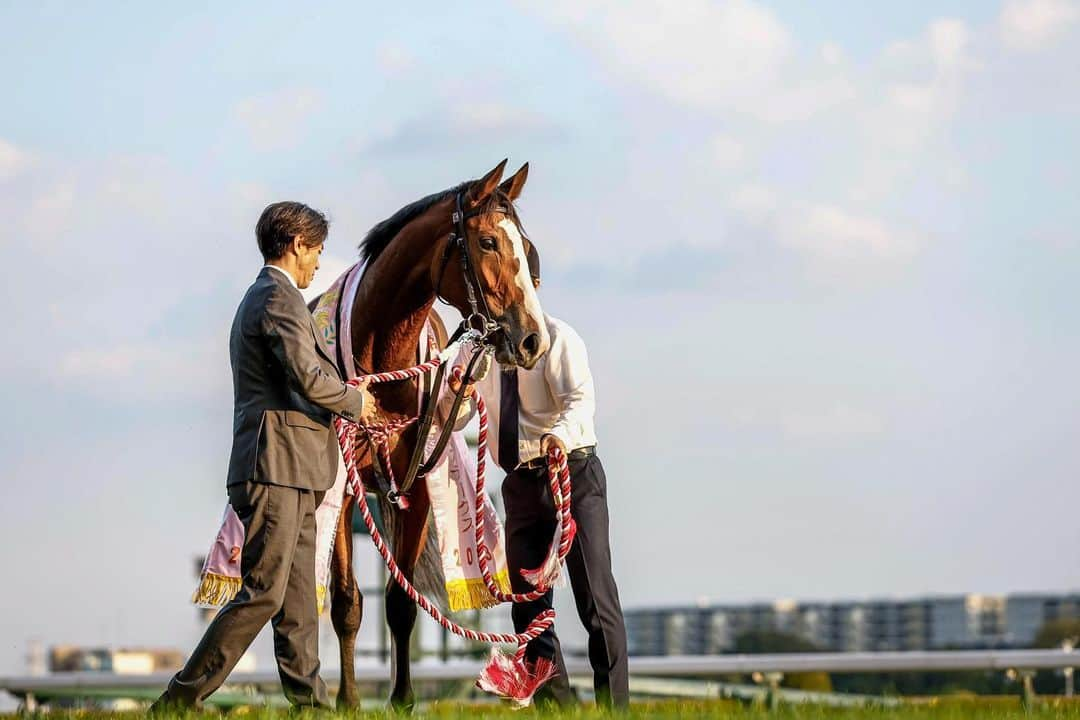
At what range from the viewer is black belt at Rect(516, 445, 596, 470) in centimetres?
707

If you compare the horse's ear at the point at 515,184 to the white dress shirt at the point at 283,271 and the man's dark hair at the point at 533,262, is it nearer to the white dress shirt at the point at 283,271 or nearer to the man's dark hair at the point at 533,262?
the man's dark hair at the point at 533,262

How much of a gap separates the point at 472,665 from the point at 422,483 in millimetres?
5275

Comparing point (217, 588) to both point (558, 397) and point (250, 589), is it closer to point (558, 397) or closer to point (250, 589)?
point (250, 589)

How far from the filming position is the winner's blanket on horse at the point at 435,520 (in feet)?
24.2

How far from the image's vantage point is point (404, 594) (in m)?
8.17

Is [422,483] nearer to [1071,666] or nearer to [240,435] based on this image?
[240,435]

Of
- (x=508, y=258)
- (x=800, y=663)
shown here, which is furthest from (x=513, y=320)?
(x=800, y=663)

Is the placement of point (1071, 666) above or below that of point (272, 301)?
below

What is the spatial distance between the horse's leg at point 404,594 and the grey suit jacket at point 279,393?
172cm

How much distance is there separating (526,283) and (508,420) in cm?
60

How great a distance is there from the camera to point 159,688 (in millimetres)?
13766

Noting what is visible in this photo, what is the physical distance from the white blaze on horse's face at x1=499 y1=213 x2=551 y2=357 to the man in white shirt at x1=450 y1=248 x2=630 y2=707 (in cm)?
17

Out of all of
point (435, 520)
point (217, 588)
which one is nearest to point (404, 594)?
point (435, 520)

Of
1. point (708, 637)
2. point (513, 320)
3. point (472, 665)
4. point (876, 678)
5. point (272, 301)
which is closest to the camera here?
point (272, 301)
